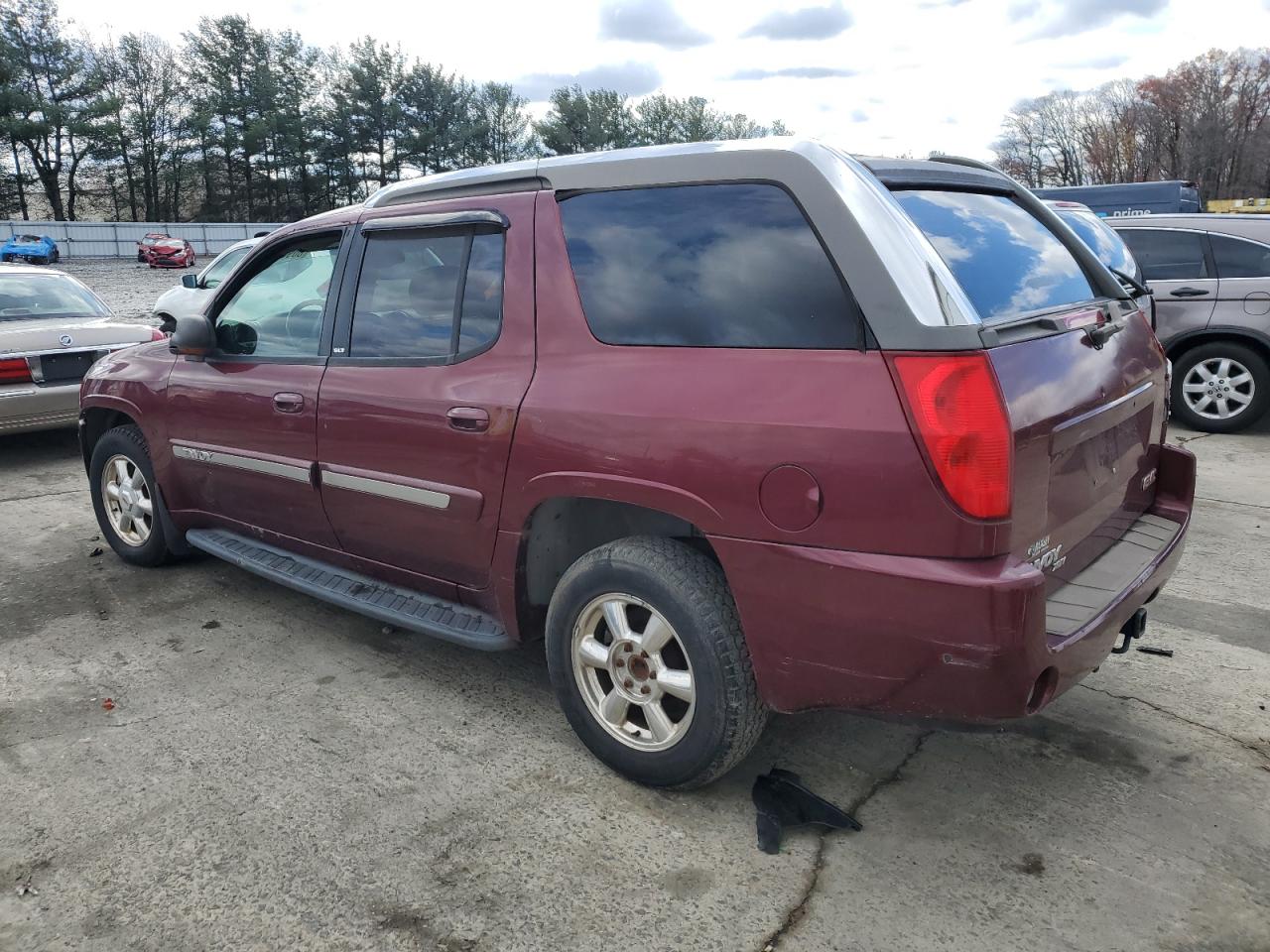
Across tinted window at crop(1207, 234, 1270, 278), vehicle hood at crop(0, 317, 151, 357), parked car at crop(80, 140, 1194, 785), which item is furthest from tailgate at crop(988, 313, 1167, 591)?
vehicle hood at crop(0, 317, 151, 357)

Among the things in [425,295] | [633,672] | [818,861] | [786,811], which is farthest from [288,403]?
[818,861]

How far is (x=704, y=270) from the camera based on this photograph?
107 inches

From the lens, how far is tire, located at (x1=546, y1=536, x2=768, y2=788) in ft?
8.73

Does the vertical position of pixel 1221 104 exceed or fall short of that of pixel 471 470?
it exceeds it

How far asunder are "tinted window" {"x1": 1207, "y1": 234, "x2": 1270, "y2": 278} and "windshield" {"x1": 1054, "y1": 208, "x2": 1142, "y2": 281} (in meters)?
2.12

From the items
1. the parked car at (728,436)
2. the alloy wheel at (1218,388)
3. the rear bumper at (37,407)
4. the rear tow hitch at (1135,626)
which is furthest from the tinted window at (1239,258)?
the rear bumper at (37,407)

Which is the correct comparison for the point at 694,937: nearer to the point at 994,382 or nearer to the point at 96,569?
the point at 994,382

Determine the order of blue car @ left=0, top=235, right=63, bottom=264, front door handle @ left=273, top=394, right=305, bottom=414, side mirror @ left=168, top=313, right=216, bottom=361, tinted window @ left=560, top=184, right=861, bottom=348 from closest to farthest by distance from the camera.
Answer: tinted window @ left=560, top=184, right=861, bottom=348
front door handle @ left=273, top=394, right=305, bottom=414
side mirror @ left=168, top=313, right=216, bottom=361
blue car @ left=0, top=235, right=63, bottom=264

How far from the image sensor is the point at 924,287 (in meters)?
2.37

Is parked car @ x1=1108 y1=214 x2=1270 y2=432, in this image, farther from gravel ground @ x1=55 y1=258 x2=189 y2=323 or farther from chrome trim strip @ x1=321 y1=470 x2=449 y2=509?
gravel ground @ x1=55 y1=258 x2=189 y2=323

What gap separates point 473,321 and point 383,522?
0.85m

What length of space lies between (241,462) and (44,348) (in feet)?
14.4

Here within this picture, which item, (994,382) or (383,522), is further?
(383,522)

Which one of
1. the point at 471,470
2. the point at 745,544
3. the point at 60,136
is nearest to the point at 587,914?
the point at 745,544
